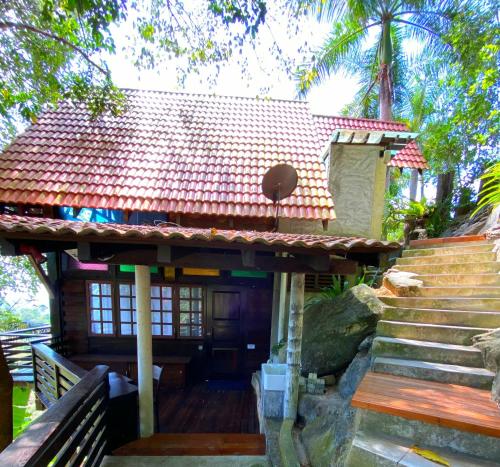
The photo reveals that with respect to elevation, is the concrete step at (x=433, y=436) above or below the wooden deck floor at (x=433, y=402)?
below

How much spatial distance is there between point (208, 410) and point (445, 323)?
435 cm

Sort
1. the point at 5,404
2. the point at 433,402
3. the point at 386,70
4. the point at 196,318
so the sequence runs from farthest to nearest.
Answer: the point at 386,70 < the point at 196,318 < the point at 5,404 < the point at 433,402

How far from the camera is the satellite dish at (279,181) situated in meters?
3.62

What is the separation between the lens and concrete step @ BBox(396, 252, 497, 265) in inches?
147

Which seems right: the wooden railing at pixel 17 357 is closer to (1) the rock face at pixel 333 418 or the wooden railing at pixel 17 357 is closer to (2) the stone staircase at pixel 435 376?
(1) the rock face at pixel 333 418

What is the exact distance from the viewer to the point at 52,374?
4.00 m

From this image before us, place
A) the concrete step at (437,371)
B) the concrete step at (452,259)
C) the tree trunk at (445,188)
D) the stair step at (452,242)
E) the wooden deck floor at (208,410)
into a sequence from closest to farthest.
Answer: the concrete step at (437,371) → the concrete step at (452,259) → the wooden deck floor at (208,410) → the stair step at (452,242) → the tree trunk at (445,188)

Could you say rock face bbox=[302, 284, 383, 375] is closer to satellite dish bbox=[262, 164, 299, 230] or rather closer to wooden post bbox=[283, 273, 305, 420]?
wooden post bbox=[283, 273, 305, 420]

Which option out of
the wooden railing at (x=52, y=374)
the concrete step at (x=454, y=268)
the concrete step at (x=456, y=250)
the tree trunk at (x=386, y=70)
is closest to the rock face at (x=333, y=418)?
the concrete step at (x=454, y=268)

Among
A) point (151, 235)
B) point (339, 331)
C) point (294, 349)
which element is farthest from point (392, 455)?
point (151, 235)

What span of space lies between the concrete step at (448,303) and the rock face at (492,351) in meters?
0.50

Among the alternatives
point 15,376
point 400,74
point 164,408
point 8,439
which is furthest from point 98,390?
point 400,74

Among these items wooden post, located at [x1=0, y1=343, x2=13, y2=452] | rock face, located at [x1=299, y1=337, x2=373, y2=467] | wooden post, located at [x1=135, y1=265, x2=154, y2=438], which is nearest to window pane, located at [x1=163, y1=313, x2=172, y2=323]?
wooden post, located at [x1=135, y1=265, x2=154, y2=438]

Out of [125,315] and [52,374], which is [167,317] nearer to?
[125,315]
